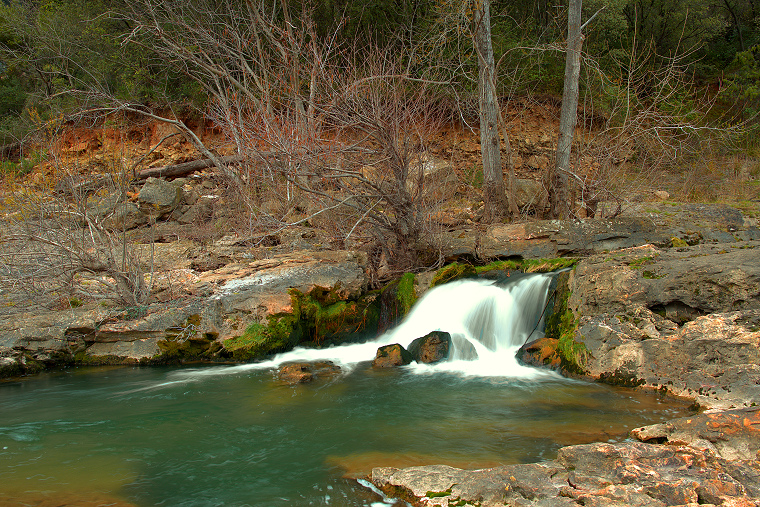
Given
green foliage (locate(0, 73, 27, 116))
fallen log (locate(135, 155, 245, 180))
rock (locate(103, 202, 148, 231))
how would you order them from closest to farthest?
rock (locate(103, 202, 148, 231)) < fallen log (locate(135, 155, 245, 180)) < green foliage (locate(0, 73, 27, 116))

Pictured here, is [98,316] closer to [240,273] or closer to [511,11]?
[240,273]

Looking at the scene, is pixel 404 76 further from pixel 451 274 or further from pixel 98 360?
pixel 98 360

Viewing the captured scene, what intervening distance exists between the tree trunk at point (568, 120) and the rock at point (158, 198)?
10.5 meters

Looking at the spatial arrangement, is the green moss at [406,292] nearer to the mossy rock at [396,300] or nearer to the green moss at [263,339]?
the mossy rock at [396,300]

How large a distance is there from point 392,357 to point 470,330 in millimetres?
1481

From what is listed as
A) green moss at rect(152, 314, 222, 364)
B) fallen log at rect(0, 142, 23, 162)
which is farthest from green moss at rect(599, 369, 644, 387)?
fallen log at rect(0, 142, 23, 162)

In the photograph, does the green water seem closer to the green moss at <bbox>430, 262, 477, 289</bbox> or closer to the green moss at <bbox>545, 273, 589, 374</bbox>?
the green moss at <bbox>545, 273, 589, 374</bbox>

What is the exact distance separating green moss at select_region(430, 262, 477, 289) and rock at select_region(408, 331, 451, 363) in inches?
59.7

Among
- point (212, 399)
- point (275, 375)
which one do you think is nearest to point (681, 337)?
point (275, 375)

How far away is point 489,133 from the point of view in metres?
12.6

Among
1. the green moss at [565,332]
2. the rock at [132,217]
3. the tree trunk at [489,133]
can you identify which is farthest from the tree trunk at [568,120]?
the rock at [132,217]

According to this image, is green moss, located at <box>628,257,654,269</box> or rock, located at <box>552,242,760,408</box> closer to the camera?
rock, located at <box>552,242,760,408</box>

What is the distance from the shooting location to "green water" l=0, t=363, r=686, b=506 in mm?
4277

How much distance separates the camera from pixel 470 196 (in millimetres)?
15312
